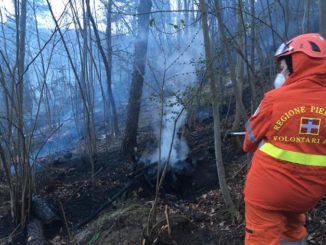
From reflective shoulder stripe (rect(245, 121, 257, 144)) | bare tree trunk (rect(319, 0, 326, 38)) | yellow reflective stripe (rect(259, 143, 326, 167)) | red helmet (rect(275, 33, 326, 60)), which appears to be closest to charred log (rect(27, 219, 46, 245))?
reflective shoulder stripe (rect(245, 121, 257, 144))

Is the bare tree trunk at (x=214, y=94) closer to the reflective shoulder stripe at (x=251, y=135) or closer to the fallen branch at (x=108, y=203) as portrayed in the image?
the reflective shoulder stripe at (x=251, y=135)

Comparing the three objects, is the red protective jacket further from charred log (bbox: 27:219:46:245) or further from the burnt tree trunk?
the burnt tree trunk

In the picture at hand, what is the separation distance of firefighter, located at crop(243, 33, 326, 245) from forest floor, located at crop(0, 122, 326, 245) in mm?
1727

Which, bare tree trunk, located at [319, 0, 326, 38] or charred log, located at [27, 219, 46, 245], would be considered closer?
bare tree trunk, located at [319, 0, 326, 38]

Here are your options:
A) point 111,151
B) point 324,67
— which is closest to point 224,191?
point 324,67

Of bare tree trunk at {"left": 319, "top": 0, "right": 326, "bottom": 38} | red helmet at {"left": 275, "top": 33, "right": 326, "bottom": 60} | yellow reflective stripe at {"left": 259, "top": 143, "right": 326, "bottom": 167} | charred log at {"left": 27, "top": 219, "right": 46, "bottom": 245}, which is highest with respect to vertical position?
bare tree trunk at {"left": 319, "top": 0, "right": 326, "bottom": 38}

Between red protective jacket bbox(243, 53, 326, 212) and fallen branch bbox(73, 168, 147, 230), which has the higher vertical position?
red protective jacket bbox(243, 53, 326, 212)

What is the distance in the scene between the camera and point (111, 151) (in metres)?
10.8

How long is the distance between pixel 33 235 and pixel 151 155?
2.64 meters

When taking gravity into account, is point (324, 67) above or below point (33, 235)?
above

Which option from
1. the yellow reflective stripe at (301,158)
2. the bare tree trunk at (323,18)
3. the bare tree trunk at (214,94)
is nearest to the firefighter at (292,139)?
the yellow reflective stripe at (301,158)

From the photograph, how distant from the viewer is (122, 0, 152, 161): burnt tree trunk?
9.90 m

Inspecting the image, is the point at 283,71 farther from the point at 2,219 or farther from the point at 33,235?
the point at 2,219

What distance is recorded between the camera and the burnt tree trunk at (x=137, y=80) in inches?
390
